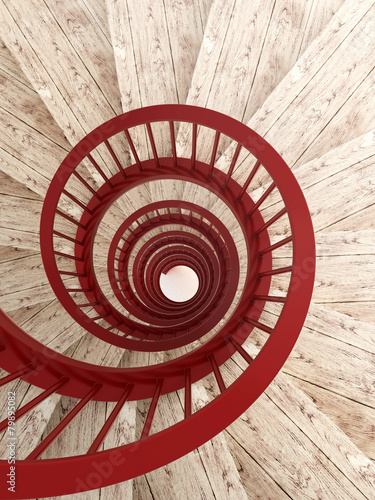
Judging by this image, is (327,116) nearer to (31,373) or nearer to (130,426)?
(31,373)

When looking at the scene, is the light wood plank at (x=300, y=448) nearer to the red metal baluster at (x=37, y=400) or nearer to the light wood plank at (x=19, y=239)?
the red metal baluster at (x=37, y=400)

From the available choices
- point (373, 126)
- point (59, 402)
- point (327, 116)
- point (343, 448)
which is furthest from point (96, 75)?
point (343, 448)

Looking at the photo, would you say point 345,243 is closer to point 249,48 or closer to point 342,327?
point 342,327

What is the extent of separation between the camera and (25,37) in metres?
2.85

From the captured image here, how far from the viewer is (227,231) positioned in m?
3.63

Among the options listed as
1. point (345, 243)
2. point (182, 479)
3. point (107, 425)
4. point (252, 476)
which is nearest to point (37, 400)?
point (107, 425)

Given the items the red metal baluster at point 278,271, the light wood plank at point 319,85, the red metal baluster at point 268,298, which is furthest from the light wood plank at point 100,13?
the red metal baluster at point 268,298

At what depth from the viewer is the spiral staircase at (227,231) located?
1.78 meters

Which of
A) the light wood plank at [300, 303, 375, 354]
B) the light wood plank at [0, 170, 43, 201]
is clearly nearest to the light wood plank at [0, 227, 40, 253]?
the light wood plank at [0, 170, 43, 201]

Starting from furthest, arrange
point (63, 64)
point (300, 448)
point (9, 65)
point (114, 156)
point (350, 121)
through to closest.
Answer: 1. point (9, 65)
2. point (63, 64)
3. point (114, 156)
4. point (350, 121)
5. point (300, 448)

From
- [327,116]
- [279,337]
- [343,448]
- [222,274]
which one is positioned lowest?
[343,448]

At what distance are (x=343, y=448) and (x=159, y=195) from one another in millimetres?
3339

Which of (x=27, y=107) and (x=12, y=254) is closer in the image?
(x=27, y=107)

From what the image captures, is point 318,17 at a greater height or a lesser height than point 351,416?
greater
